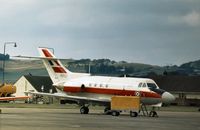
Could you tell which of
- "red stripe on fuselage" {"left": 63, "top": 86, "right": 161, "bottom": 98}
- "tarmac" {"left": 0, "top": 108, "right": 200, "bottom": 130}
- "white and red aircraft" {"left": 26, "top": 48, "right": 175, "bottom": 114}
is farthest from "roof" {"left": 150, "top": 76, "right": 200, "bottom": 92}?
"tarmac" {"left": 0, "top": 108, "right": 200, "bottom": 130}

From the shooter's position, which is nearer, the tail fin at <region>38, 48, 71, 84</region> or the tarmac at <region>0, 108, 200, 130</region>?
the tarmac at <region>0, 108, 200, 130</region>

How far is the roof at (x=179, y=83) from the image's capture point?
118m

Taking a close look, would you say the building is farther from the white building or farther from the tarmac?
the tarmac

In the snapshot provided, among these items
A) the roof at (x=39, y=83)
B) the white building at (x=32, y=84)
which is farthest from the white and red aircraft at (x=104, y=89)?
the roof at (x=39, y=83)

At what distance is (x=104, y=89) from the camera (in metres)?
53.2

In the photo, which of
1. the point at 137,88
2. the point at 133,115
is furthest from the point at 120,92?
the point at 133,115

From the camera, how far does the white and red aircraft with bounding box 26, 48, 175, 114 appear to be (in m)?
51.1

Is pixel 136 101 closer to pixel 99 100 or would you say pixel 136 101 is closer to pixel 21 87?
pixel 99 100

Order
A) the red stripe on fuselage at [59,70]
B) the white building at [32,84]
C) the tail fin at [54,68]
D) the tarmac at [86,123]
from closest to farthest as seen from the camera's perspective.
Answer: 1. the tarmac at [86,123]
2. the tail fin at [54,68]
3. the red stripe on fuselage at [59,70]
4. the white building at [32,84]

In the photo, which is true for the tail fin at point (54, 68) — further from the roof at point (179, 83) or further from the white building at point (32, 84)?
the white building at point (32, 84)

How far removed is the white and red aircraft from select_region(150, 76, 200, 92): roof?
210 feet

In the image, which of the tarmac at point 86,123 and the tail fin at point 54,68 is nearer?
the tarmac at point 86,123

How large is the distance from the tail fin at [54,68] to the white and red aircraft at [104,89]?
0.35ft

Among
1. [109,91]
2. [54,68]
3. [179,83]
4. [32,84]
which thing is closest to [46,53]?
[54,68]
